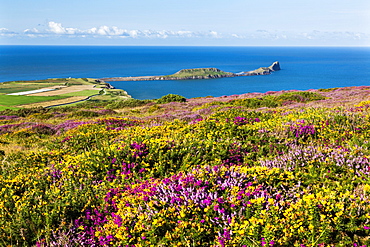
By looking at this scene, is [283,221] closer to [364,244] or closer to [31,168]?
[364,244]

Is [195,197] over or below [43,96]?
over

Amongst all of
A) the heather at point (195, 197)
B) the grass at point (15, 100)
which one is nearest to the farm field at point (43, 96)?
the grass at point (15, 100)

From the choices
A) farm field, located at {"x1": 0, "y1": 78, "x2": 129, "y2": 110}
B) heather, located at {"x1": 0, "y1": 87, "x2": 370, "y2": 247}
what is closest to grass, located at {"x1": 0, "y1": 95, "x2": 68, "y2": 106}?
farm field, located at {"x1": 0, "y1": 78, "x2": 129, "y2": 110}

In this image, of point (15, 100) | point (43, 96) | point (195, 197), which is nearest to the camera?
point (195, 197)

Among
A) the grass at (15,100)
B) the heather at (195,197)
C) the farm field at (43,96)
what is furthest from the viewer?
the farm field at (43,96)

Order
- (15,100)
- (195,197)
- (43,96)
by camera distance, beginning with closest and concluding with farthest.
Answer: (195,197)
(15,100)
(43,96)

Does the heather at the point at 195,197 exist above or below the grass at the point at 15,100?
above

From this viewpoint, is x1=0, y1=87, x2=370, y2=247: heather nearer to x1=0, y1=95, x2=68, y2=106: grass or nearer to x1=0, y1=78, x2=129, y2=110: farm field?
x1=0, y1=78, x2=129, y2=110: farm field

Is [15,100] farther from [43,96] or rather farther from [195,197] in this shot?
[195,197]

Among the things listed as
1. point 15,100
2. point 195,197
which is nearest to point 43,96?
point 15,100

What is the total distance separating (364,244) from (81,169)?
22.1 feet

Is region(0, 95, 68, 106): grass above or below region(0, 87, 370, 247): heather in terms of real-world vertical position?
below

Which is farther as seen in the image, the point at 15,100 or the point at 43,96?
the point at 43,96

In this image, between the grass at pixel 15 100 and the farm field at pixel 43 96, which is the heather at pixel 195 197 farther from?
the grass at pixel 15 100
